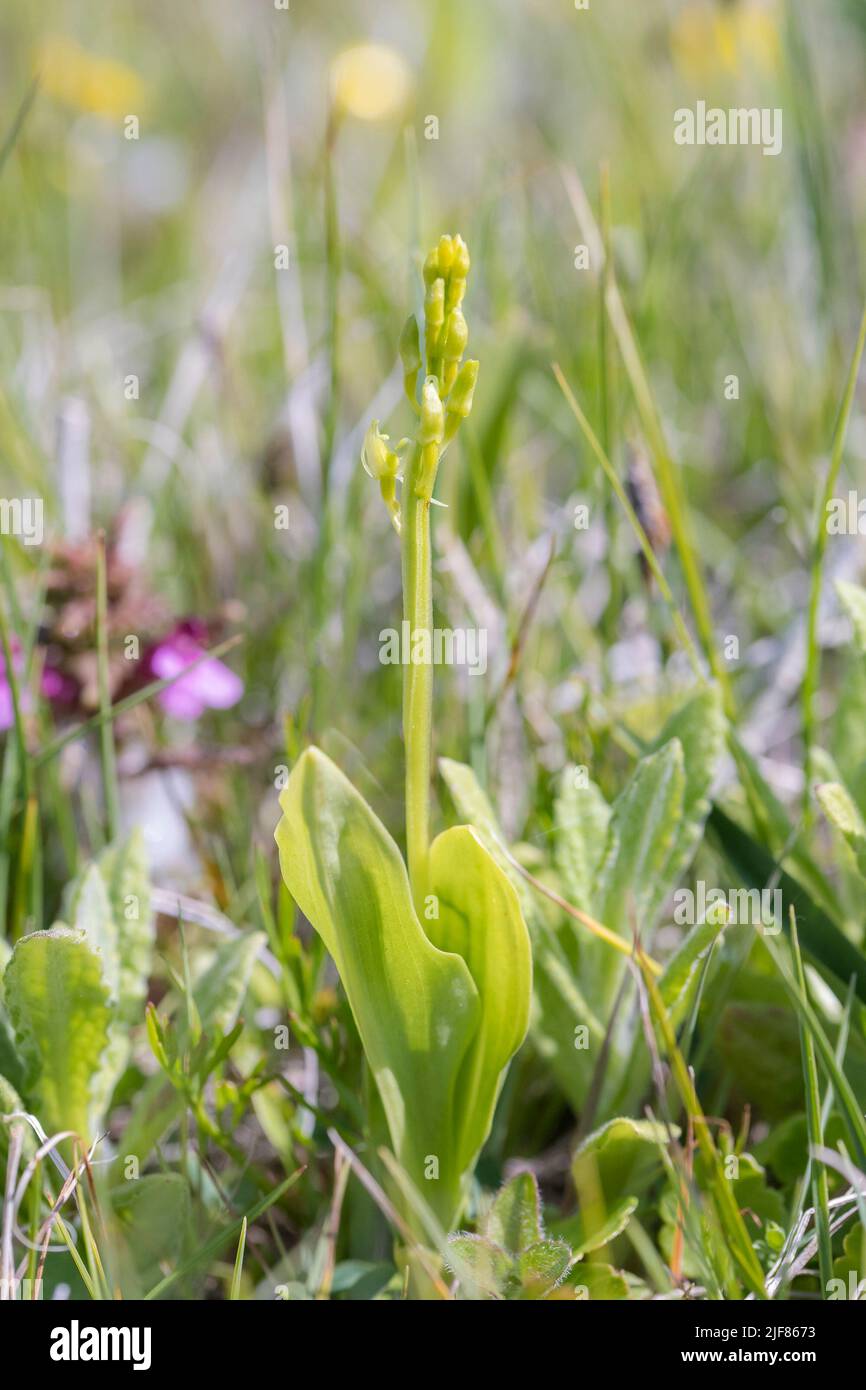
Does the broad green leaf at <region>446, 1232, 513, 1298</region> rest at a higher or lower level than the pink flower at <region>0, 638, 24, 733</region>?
lower

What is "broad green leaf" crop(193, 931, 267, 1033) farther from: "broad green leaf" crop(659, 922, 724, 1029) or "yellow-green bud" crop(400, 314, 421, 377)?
"yellow-green bud" crop(400, 314, 421, 377)

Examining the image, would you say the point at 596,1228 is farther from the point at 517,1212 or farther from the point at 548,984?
the point at 548,984

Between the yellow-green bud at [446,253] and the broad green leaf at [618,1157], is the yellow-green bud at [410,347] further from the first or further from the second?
the broad green leaf at [618,1157]

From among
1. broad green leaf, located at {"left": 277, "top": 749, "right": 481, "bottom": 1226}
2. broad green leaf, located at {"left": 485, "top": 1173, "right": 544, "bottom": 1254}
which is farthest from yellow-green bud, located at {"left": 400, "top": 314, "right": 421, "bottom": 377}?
broad green leaf, located at {"left": 485, "top": 1173, "right": 544, "bottom": 1254}

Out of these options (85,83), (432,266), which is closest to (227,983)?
(432,266)

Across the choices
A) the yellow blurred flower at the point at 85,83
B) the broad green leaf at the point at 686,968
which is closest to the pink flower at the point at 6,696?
the broad green leaf at the point at 686,968

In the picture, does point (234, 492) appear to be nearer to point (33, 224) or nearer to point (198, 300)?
point (33, 224)
